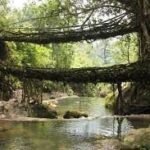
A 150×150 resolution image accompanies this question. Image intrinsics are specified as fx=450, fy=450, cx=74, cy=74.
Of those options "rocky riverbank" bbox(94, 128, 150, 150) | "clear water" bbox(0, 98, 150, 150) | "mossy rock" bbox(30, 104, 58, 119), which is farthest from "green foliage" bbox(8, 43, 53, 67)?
"rocky riverbank" bbox(94, 128, 150, 150)

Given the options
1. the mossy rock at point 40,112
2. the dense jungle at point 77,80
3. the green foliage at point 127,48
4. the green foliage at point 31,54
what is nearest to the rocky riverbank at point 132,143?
the dense jungle at point 77,80

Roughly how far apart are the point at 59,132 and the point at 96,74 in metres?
8.69

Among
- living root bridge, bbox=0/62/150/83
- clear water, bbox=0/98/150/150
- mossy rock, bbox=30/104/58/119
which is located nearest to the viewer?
living root bridge, bbox=0/62/150/83

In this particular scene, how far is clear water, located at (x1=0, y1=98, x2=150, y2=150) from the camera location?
14.4 metres

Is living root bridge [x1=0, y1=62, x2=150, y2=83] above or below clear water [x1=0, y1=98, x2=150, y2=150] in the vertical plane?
above

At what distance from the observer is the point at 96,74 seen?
871 centimetres

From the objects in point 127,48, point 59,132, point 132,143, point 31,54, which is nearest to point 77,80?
point 132,143

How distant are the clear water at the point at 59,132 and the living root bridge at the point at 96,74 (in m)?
5.00

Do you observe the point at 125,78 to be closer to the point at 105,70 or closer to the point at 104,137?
the point at 105,70

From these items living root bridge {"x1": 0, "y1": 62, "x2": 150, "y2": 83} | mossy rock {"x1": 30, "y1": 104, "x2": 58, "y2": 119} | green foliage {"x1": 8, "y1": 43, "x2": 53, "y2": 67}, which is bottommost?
mossy rock {"x1": 30, "y1": 104, "x2": 58, "y2": 119}

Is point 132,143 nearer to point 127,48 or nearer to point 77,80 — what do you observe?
point 77,80

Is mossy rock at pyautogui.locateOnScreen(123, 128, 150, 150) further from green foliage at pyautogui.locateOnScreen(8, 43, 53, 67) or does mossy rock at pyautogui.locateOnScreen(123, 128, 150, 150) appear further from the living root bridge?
green foliage at pyautogui.locateOnScreen(8, 43, 53, 67)

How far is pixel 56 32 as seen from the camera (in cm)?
1145

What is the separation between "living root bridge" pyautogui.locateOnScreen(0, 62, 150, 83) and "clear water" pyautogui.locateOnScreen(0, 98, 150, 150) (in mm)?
5002
